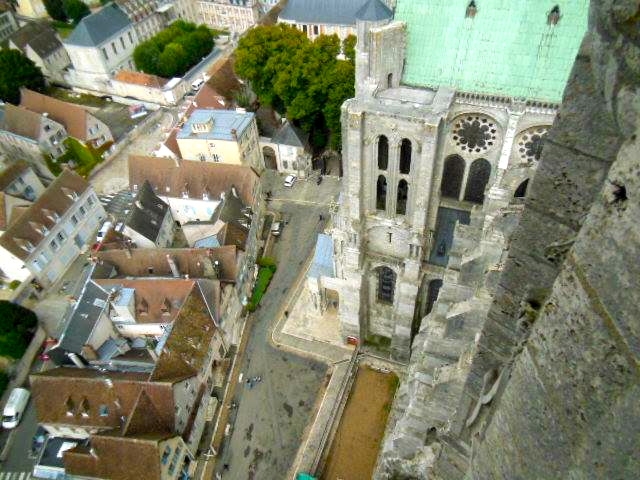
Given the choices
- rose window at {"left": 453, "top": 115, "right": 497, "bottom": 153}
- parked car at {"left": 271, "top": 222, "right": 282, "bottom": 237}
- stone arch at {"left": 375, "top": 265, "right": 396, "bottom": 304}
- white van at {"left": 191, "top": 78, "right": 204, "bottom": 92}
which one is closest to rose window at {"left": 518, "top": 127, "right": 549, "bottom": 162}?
rose window at {"left": 453, "top": 115, "right": 497, "bottom": 153}

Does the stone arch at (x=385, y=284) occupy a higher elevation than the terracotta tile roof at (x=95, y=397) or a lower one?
higher

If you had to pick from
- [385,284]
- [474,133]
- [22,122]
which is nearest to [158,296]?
[385,284]

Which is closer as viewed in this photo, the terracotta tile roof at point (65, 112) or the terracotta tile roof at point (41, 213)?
the terracotta tile roof at point (41, 213)

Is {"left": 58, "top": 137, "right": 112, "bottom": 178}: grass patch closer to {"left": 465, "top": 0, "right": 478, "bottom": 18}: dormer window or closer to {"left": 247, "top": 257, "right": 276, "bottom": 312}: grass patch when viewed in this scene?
{"left": 247, "top": 257, "right": 276, "bottom": 312}: grass patch

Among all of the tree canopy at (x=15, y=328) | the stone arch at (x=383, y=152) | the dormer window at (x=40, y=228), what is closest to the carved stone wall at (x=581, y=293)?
the stone arch at (x=383, y=152)

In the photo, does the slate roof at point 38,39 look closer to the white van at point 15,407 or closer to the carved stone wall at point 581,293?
the white van at point 15,407

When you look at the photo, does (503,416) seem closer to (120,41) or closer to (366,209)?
(366,209)

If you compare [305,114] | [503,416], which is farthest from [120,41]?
[503,416]
